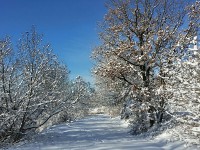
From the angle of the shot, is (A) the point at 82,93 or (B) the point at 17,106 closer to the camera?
(B) the point at 17,106

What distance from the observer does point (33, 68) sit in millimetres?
17906

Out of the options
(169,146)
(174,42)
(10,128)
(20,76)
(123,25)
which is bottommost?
(169,146)

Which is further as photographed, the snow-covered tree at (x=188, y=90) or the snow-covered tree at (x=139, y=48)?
the snow-covered tree at (x=139, y=48)

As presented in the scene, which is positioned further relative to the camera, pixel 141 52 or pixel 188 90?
pixel 141 52

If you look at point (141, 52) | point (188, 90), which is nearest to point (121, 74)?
point (141, 52)

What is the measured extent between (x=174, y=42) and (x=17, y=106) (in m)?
10.00

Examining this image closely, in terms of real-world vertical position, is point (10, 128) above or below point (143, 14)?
below

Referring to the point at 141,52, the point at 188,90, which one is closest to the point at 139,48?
the point at 141,52

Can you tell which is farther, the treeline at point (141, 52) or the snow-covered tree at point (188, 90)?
the treeline at point (141, 52)

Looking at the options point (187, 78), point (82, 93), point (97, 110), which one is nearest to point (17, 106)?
point (82, 93)

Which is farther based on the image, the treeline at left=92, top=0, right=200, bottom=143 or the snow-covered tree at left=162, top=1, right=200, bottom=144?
the treeline at left=92, top=0, right=200, bottom=143

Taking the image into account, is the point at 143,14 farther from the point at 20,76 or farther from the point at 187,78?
the point at 187,78

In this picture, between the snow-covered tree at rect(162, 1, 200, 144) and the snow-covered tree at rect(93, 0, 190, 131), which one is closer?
the snow-covered tree at rect(162, 1, 200, 144)

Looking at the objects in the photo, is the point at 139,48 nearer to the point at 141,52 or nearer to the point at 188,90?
the point at 141,52
